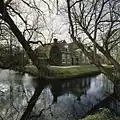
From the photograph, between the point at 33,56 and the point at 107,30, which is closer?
the point at 33,56

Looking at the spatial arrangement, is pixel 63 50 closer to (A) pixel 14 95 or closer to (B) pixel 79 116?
(A) pixel 14 95

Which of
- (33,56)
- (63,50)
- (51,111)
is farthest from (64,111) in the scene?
(63,50)

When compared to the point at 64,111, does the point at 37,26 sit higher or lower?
higher

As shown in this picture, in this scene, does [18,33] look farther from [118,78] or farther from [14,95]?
[14,95]

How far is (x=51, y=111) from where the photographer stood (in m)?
9.51

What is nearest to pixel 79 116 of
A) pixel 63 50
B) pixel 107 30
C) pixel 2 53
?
pixel 2 53

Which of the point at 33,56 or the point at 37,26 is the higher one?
the point at 37,26

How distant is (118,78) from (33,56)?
5319 mm

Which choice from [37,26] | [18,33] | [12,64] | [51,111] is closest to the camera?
[18,33]

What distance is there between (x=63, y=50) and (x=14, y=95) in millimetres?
30848

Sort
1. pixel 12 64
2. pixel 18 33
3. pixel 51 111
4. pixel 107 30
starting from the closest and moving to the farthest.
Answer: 1. pixel 18 33
2. pixel 12 64
3. pixel 51 111
4. pixel 107 30

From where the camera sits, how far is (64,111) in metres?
9.54

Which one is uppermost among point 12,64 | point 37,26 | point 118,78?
point 37,26

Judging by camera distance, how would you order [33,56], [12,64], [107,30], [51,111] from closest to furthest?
[33,56]
[12,64]
[51,111]
[107,30]
